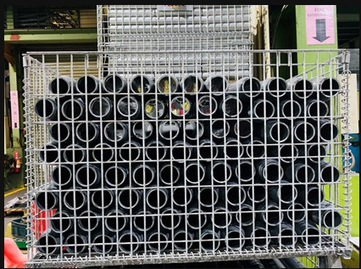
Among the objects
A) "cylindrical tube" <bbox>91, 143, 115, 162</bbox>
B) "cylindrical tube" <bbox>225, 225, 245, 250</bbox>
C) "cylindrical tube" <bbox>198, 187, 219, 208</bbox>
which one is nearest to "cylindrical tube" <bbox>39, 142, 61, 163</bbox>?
"cylindrical tube" <bbox>91, 143, 115, 162</bbox>

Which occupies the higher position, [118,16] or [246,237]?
[118,16]

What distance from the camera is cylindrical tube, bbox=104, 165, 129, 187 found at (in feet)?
3.42

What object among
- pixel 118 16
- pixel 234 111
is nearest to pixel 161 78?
pixel 234 111

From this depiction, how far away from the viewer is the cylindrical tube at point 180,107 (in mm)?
1057

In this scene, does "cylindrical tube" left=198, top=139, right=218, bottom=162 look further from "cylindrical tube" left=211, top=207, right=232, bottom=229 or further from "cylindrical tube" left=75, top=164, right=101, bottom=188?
"cylindrical tube" left=75, top=164, right=101, bottom=188

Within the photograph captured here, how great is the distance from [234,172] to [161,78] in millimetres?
366

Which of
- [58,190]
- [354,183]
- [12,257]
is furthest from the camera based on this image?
[354,183]

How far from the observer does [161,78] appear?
106 cm

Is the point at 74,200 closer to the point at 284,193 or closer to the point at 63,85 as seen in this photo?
the point at 63,85

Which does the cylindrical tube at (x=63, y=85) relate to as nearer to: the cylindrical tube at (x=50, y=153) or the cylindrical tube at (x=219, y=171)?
the cylindrical tube at (x=50, y=153)

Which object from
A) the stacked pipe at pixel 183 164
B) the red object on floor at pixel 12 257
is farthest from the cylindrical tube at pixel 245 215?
the red object on floor at pixel 12 257

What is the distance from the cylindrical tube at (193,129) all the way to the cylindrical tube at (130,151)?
0.15 meters

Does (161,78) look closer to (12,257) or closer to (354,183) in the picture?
(12,257)

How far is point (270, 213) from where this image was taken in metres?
1.12
